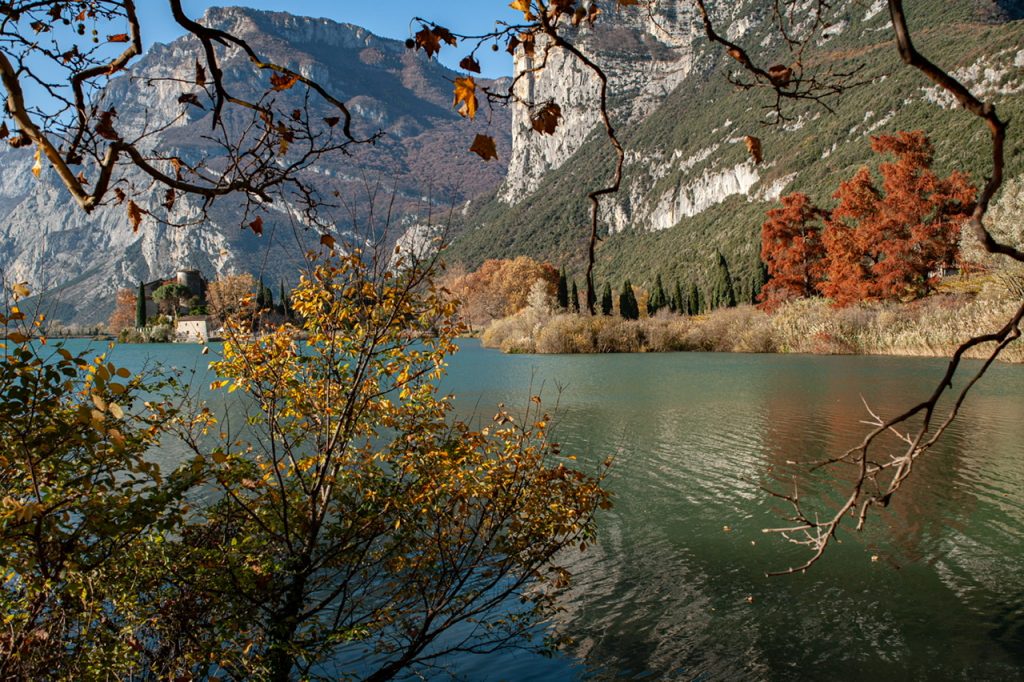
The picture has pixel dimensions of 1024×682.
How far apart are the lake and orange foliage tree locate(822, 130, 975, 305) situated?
17978 millimetres

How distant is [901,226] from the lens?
3189cm

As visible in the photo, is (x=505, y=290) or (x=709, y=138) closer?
(x=505, y=290)

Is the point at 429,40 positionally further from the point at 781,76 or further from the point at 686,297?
the point at 686,297

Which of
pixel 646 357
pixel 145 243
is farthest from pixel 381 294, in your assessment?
pixel 145 243

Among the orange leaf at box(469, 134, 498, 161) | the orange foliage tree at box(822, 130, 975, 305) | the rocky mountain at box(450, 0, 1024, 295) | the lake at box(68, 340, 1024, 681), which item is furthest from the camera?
the rocky mountain at box(450, 0, 1024, 295)

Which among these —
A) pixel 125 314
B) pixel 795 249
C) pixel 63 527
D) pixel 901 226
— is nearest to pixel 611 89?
pixel 125 314

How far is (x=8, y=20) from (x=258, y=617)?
3489mm

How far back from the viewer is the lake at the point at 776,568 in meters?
5.46

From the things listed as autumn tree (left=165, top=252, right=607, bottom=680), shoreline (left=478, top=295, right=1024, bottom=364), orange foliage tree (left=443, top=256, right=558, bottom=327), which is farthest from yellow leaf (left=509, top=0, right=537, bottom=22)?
orange foliage tree (left=443, top=256, right=558, bottom=327)

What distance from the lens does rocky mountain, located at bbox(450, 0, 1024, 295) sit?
196ft

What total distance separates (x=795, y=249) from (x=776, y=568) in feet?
115

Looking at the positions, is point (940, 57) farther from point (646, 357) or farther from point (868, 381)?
point (868, 381)

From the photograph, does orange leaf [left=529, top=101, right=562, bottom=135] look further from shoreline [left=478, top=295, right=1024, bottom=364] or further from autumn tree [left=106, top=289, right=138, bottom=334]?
autumn tree [left=106, top=289, right=138, bottom=334]

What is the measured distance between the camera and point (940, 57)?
64.4 metres
